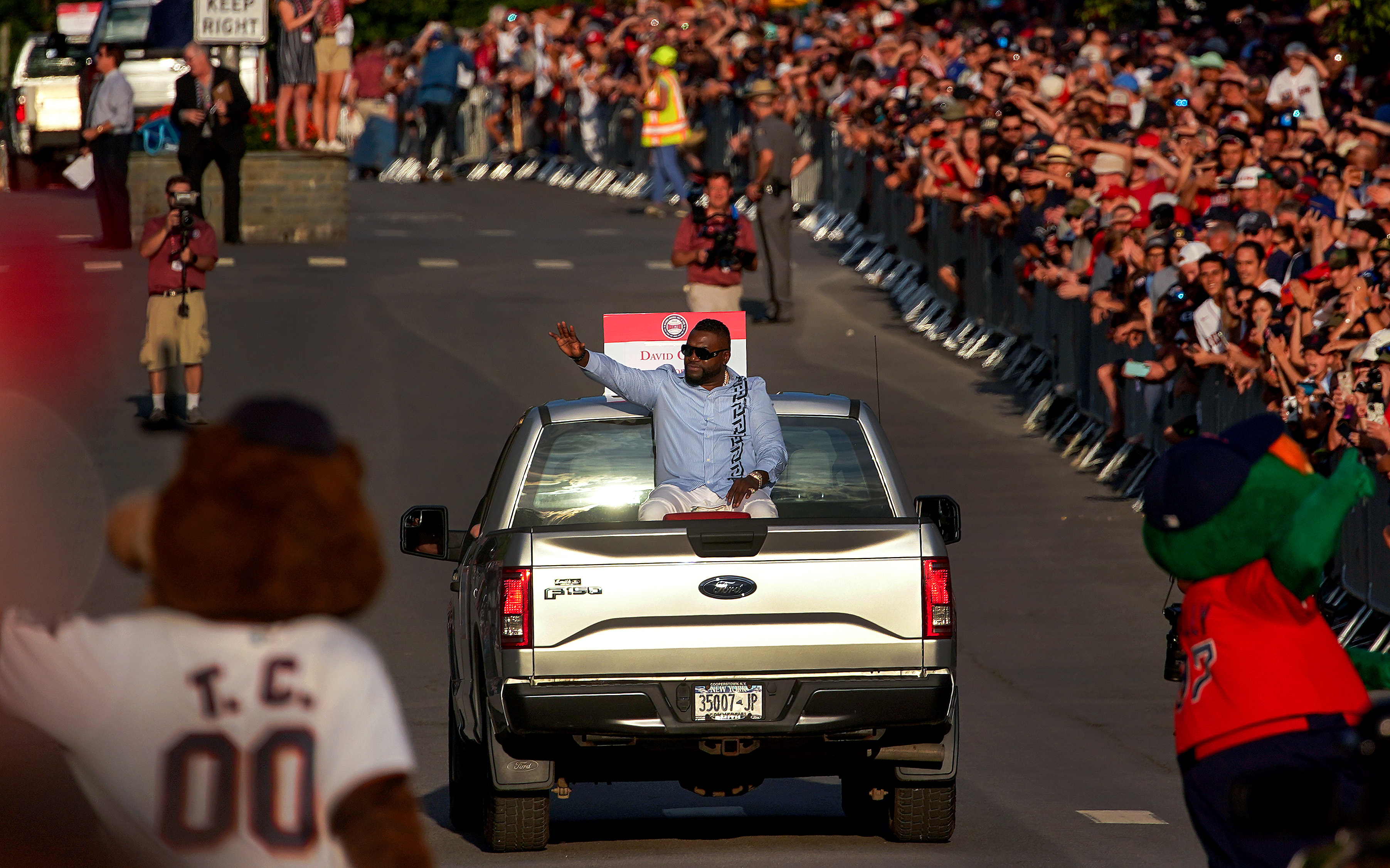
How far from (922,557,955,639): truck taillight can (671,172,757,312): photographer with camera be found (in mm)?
11593

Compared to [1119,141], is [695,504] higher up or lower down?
lower down

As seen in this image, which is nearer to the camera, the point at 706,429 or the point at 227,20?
the point at 706,429

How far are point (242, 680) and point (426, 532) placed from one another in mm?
5485

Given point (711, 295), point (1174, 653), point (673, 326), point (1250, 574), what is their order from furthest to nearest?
point (711, 295) → point (673, 326) → point (1174, 653) → point (1250, 574)

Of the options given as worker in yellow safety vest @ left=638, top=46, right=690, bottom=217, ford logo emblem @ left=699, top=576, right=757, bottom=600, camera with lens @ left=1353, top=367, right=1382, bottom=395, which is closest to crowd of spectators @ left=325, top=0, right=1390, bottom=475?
camera with lens @ left=1353, top=367, right=1382, bottom=395

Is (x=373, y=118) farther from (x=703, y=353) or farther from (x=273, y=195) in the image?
(x=703, y=353)

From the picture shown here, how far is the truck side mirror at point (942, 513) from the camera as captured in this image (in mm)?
8977

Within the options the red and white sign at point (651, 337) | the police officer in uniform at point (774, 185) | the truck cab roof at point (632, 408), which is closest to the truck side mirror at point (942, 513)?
the truck cab roof at point (632, 408)

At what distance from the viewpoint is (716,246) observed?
65.6 ft

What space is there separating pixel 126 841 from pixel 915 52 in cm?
2445

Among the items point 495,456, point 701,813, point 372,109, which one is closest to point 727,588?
point 701,813

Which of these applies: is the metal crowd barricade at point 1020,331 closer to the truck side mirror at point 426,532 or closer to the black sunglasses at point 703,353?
the black sunglasses at point 703,353

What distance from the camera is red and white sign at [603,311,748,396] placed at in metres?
11.8

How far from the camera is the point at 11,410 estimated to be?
20.0 metres
